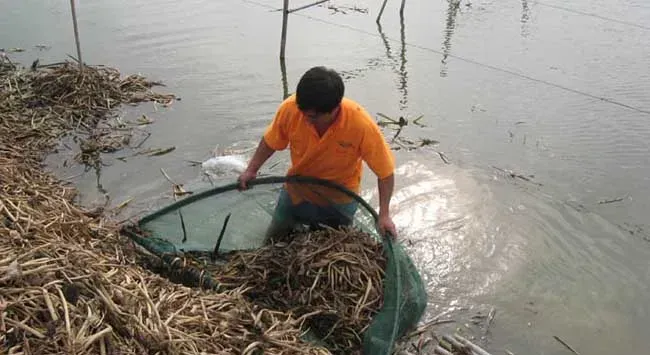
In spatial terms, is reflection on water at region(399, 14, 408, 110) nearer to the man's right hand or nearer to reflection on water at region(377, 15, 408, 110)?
reflection on water at region(377, 15, 408, 110)

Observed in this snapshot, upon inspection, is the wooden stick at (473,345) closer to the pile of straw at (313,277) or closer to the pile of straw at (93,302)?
the pile of straw at (313,277)

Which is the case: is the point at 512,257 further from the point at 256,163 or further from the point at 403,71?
the point at 403,71

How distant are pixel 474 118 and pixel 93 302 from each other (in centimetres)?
528

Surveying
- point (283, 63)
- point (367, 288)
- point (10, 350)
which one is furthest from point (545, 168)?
point (10, 350)

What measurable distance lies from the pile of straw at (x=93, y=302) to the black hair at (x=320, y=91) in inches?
41.0

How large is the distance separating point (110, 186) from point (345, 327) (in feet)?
9.66

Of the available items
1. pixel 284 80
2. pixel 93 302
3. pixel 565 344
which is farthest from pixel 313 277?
pixel 284 80

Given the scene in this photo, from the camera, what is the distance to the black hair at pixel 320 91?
2932mm

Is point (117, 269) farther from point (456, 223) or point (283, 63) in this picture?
point (283, 63)

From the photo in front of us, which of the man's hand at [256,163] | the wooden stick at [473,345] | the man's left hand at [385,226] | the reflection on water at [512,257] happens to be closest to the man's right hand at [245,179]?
the man's hand at [256,163]

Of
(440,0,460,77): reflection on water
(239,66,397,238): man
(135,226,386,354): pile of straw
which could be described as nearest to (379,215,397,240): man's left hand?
(239,66,397,238): man

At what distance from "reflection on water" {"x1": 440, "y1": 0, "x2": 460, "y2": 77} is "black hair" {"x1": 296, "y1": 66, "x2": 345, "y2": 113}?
5304 millimetres

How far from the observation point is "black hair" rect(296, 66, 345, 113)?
2.93 m

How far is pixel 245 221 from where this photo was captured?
3713 millimetres
